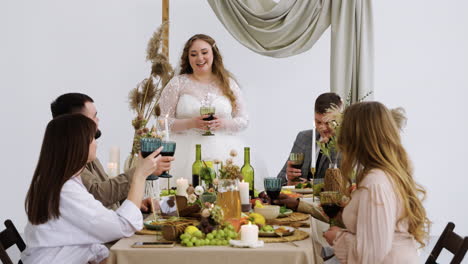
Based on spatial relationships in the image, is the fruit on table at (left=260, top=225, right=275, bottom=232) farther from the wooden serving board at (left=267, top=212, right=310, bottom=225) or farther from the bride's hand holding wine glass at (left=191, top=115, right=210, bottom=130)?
the bride's hand holding wine glass at (left=191, top=115, right=210, bottom=130)

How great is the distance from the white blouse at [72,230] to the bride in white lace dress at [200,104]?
199cm

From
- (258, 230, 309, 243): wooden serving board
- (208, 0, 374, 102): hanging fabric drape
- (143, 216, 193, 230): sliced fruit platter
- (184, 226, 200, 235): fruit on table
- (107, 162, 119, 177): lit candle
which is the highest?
(208, 0, 374, 102): hanging fabric drape

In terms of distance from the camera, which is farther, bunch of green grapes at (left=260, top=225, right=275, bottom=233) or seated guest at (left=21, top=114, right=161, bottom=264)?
bunch of green grapes at (left=260, top=225, right=275, bottom=233)

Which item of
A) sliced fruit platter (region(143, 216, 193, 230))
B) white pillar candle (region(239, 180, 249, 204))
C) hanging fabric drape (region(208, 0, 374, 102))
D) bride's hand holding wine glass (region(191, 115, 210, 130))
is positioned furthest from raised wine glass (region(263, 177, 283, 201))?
hanging fabric drape (region(208, 0, 374, 102))

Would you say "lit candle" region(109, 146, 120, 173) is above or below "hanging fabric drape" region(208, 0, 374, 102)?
below

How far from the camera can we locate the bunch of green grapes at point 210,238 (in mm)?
1919

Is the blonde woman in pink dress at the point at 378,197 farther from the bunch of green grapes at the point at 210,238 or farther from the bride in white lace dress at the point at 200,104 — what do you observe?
the bride in white lace dress at the point at 200,104

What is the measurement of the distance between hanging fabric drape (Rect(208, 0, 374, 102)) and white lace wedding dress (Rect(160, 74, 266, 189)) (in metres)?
0.90

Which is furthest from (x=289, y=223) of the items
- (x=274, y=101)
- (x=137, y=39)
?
(x=137, y=39)

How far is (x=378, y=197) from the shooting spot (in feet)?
6.32

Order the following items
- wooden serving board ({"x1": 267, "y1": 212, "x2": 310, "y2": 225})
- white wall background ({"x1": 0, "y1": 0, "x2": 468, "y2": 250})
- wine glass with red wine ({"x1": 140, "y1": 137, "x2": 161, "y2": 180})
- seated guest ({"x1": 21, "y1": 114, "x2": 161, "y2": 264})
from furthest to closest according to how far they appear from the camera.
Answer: white wall background ({"x1": 0, "y1": 0, "x2": 468, "y2": 250}), wooden serving board ({"x1": 267, "y1": 212, "x2": 310, "y2": 225}), wine glass with red wine ({"x1": 140, "y1": 137, "x2": 161, "y2": 180}), seated guest ({"x1": 21, "y1": 114, "x2": 161, "y2": 264})

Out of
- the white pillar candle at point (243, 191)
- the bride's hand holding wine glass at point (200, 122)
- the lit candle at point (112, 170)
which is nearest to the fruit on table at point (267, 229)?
the white pillar candle at point (243, 191)

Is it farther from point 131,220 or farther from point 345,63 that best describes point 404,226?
point 345,63

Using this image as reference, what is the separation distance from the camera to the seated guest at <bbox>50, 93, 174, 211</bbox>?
99.3 inches
